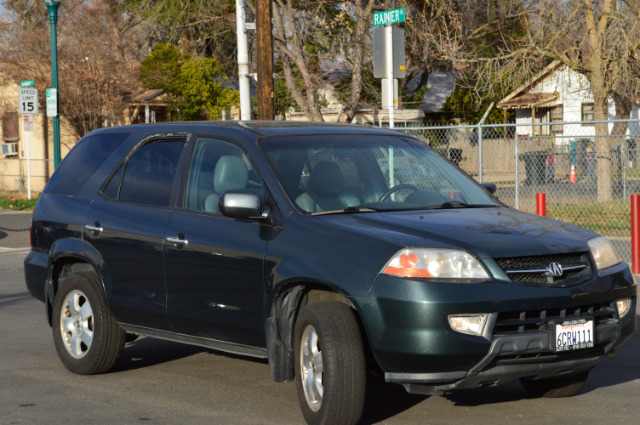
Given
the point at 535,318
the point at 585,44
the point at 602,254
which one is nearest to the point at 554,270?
the point at 535,318

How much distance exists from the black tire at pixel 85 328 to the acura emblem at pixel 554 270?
3262mm

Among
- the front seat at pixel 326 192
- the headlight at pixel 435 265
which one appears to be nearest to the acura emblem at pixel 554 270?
the headlight at pixel 435 265

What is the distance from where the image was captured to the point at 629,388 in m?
6.64

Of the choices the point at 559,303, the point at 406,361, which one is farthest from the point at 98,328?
the point at 559,303

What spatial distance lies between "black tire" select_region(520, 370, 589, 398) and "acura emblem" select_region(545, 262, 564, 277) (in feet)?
3.89

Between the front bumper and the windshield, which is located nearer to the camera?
the front bumper

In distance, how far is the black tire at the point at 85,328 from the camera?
23.2ft

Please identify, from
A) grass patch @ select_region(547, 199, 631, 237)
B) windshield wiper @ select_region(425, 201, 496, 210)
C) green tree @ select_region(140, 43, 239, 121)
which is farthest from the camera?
green tree @ select_region(140, 43, 239, 121)

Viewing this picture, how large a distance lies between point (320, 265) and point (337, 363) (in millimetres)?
565

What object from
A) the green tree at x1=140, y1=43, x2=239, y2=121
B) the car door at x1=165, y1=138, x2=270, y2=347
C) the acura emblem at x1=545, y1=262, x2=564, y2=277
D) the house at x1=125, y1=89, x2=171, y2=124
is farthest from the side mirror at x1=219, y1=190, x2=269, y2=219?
the house at x1=125, y1=89, x2=171, y2=124

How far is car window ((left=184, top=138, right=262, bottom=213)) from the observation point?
6.37 m

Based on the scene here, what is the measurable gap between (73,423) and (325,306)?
1.73 m

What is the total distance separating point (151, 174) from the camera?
700cm

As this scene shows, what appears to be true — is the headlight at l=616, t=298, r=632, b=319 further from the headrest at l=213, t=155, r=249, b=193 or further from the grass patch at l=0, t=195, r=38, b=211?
the grass patch at l=0, t=195, r=38, b=211
